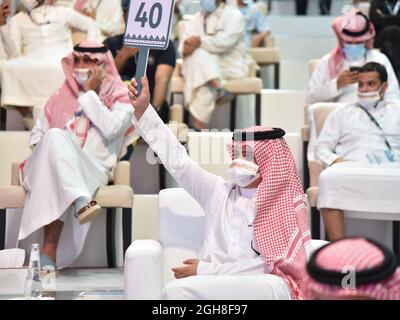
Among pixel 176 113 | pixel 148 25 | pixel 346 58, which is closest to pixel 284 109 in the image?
pixel 346 58

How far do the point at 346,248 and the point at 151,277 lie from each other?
1753mm

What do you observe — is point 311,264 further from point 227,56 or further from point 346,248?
point 227,56

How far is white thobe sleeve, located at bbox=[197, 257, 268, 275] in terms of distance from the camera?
4.41 m

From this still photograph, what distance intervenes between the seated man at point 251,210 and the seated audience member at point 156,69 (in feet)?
8.13

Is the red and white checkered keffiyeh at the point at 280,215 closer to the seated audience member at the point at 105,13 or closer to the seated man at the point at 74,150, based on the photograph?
the seated man at the point at 74,150

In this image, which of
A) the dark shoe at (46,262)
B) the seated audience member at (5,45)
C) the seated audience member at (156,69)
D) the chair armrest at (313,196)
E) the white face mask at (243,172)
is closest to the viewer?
the white face mask at (243,172)

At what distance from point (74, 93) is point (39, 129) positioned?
0.97 feet

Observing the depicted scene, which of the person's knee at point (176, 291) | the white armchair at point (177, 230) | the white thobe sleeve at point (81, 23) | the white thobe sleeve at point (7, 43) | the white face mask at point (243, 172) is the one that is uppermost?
the white thobe sleeve at point (81, 23)

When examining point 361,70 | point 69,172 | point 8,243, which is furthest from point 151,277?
point 361,70

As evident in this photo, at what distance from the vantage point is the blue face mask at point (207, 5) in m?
8.00

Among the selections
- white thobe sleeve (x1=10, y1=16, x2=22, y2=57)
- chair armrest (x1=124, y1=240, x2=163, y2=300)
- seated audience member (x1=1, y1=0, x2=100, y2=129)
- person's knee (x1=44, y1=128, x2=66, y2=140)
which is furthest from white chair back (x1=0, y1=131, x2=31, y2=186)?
chair armrest (x1=124, y1=240, x2=163, y2=300)

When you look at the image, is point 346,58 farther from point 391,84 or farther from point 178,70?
point 178,70

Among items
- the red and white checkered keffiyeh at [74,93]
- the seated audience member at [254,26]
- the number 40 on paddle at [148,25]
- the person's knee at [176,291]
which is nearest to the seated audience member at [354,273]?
the person's knee at [176,291]

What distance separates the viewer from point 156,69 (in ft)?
24.0
